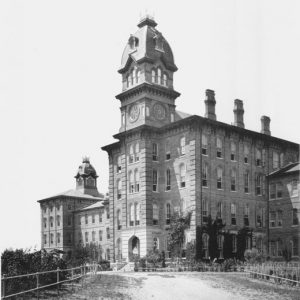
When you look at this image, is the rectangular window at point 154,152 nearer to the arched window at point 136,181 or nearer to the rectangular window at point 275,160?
the arched window at point 136,181

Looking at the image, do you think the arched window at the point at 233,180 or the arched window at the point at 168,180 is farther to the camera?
the arched window at the point at 233,180

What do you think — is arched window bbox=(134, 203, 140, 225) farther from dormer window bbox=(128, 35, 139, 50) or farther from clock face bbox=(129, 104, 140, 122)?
dormer window bbox=(128, 35, 139, 50)

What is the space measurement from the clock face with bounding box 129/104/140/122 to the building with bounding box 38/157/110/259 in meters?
31.6

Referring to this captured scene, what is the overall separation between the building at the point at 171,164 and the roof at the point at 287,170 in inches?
13.2

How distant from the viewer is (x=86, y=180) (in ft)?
324

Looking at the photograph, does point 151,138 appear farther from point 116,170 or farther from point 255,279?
point 255,279

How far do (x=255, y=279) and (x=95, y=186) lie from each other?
71.2m

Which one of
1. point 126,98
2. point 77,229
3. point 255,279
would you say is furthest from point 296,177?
A: point 77,229

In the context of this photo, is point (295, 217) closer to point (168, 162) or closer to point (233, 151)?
point (233, 151)

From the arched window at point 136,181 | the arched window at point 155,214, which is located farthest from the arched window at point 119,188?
the arched window at point 155,214

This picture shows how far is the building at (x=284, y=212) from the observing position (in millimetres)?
50156

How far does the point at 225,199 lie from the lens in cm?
5016

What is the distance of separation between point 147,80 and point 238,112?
10462 mm

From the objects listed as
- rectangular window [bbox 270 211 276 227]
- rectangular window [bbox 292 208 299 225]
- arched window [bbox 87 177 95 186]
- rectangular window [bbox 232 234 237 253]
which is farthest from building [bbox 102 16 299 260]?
arched window [bbox 87 177 95 186]
